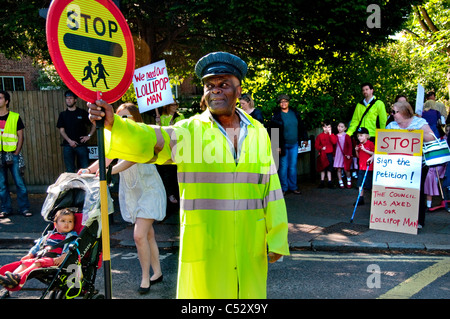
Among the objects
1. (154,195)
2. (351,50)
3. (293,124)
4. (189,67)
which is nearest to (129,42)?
(154,195)

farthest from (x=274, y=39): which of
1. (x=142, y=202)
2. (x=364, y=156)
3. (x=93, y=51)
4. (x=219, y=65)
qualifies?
(x=93, y=51)

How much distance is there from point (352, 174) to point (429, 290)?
6.83 meters

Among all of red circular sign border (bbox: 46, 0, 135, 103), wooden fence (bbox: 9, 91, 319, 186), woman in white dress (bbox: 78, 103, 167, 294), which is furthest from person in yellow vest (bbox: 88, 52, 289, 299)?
wooden fence (bbox: 9, 91, 319, 186)

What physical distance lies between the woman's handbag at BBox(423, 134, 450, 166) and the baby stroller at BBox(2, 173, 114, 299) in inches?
194

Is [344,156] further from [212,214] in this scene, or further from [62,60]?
[62,60]

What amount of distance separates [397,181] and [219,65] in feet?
16.9

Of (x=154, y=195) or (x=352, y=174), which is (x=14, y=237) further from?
(x=352, y=174)

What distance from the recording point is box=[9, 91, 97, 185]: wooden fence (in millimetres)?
10500

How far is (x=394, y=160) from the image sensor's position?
7.08 meters

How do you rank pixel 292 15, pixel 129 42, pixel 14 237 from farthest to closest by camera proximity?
pixel 292 15
pixel 14 237
pixel 129 42

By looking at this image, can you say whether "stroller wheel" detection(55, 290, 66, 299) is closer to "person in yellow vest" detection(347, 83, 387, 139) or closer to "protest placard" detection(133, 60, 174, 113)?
"protest placard" detection(133, 60, 174, 113)

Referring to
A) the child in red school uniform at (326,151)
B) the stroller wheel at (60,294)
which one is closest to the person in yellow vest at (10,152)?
the stroller wheel at (60,294)

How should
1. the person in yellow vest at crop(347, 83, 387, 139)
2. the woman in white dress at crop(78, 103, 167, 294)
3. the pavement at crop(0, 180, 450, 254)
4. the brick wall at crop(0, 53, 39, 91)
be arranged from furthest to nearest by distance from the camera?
the brick wall at crop(0, 53, 39, 91), the person in yellow vest at crop(347, 83, 387, 139), the pavement at crop(0, 180, 450, 254), the woman in white dress at crop(78, 103, 167, 294)

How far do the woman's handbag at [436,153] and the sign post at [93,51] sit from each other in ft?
18.8
